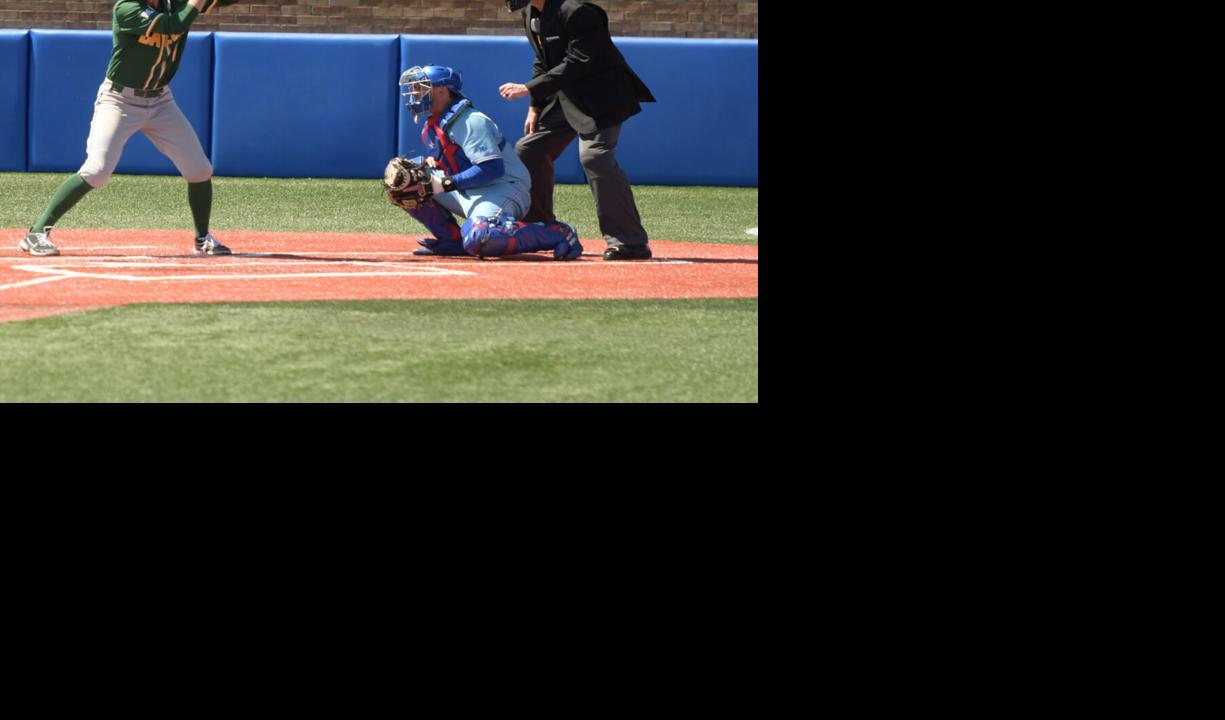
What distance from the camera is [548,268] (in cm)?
905

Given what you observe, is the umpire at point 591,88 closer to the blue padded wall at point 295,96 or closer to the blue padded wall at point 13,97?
the blue padded wall at point 295,96

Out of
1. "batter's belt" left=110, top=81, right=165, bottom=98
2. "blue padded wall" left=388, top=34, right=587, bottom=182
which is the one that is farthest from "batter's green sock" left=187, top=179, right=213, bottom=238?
"blue padded wall" left=388, top=34, right=587, bottom=182

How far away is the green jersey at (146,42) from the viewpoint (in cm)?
878

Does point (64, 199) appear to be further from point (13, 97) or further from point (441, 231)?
point (13, 97)

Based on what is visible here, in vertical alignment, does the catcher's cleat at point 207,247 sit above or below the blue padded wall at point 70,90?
below

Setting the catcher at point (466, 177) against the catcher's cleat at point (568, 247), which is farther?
the catcher's cleat at point (568, 247)

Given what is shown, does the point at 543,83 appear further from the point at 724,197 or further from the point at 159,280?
the point at 724,197

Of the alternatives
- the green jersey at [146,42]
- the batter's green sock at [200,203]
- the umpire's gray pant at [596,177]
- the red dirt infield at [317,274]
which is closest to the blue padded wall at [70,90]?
the red dirt infield at [317,274]

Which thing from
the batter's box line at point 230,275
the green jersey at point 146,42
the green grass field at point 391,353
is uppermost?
the green jersey at point 146,42

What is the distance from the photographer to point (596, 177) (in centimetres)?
934

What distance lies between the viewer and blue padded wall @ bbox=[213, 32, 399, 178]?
15.6 metres

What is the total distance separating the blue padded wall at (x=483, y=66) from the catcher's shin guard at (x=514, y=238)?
6.22 metres

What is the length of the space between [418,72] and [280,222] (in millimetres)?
3373

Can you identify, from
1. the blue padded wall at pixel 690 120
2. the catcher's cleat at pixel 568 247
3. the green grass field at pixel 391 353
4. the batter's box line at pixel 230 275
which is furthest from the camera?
the blue padded wall at pixel 690 120
